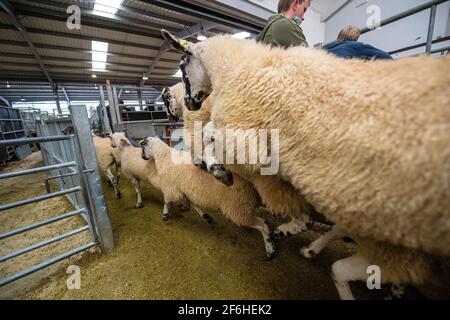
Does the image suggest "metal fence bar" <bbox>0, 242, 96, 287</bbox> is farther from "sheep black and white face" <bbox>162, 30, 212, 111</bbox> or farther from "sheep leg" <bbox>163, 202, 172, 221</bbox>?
"sheep black and white face" <bbox>162, 30, 212, 111</bbox>

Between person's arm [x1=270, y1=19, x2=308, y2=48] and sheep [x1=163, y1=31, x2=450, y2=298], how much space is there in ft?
1.54

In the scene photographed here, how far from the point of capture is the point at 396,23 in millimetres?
4281

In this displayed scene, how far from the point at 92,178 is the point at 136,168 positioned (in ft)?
4.62

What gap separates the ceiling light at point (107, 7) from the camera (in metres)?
4.73

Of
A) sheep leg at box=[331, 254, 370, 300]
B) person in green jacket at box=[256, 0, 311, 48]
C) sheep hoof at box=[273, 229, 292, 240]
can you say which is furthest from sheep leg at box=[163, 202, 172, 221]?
person in green jacket at box=[256, 0, 311, 48]

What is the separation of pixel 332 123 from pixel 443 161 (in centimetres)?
34

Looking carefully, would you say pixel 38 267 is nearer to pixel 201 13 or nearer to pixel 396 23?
pixel 201 13

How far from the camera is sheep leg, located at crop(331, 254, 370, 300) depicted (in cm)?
111

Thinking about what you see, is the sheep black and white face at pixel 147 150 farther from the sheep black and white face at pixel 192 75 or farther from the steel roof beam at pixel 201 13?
the steel roof beam at pixel 201 13

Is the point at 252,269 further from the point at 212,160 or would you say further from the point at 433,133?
the point at 433,133

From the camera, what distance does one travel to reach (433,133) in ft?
1.98

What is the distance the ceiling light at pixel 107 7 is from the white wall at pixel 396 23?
611 cm

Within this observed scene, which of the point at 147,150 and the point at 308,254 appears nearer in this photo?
the point at 308,254

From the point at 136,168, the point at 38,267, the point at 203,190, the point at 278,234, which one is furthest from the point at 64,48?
the point at 278,234
